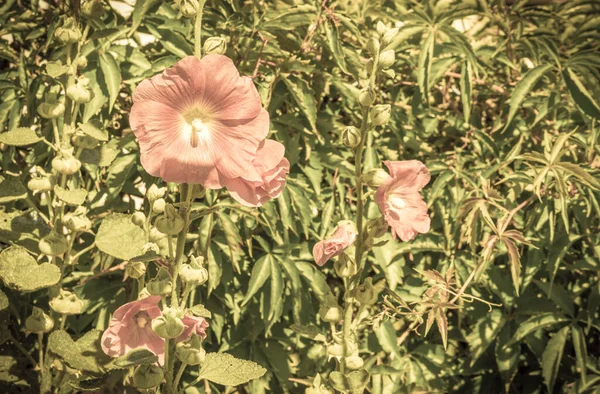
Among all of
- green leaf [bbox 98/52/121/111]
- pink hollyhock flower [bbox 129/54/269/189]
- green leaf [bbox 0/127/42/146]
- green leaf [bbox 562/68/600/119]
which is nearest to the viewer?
pink hollyhock flower [bbox 129/54/269/189]

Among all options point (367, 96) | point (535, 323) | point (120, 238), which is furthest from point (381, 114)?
point (535, 323)

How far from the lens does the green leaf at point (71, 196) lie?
151cm

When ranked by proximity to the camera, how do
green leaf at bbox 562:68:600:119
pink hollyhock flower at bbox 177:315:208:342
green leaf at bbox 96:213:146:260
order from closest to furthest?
pink hollyhock flower at bbox 177:315:208:342
green leaf at bbox 96:213:146:260
green leaf at bbox 562:68:600:119

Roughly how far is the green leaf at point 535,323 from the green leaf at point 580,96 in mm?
530

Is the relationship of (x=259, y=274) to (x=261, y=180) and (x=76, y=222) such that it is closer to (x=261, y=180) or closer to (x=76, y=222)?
(x=76, y=222)

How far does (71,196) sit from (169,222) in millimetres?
437

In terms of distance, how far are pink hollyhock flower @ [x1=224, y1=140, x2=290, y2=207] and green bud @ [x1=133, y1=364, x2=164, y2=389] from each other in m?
0.32

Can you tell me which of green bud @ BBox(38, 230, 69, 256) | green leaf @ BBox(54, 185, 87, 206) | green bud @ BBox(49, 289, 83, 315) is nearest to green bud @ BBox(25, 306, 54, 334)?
green bud @ BBox(49, 289, 83, 315)

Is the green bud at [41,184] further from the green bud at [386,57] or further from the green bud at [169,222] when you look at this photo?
the green bud at [386,57]

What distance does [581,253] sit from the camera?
2254 millimetres

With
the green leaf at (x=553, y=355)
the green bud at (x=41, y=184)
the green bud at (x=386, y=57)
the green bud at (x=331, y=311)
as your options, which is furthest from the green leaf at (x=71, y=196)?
the green leaf at (x=553, y=355)

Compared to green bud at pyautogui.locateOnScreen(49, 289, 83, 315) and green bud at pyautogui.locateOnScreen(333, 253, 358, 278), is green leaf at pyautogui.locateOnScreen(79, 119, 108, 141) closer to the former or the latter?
green bud at pyautogui.locateOnScreen(49, 289, 83, 315)

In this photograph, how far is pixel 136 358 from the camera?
50.0 inches

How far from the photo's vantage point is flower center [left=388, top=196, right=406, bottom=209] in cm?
141
